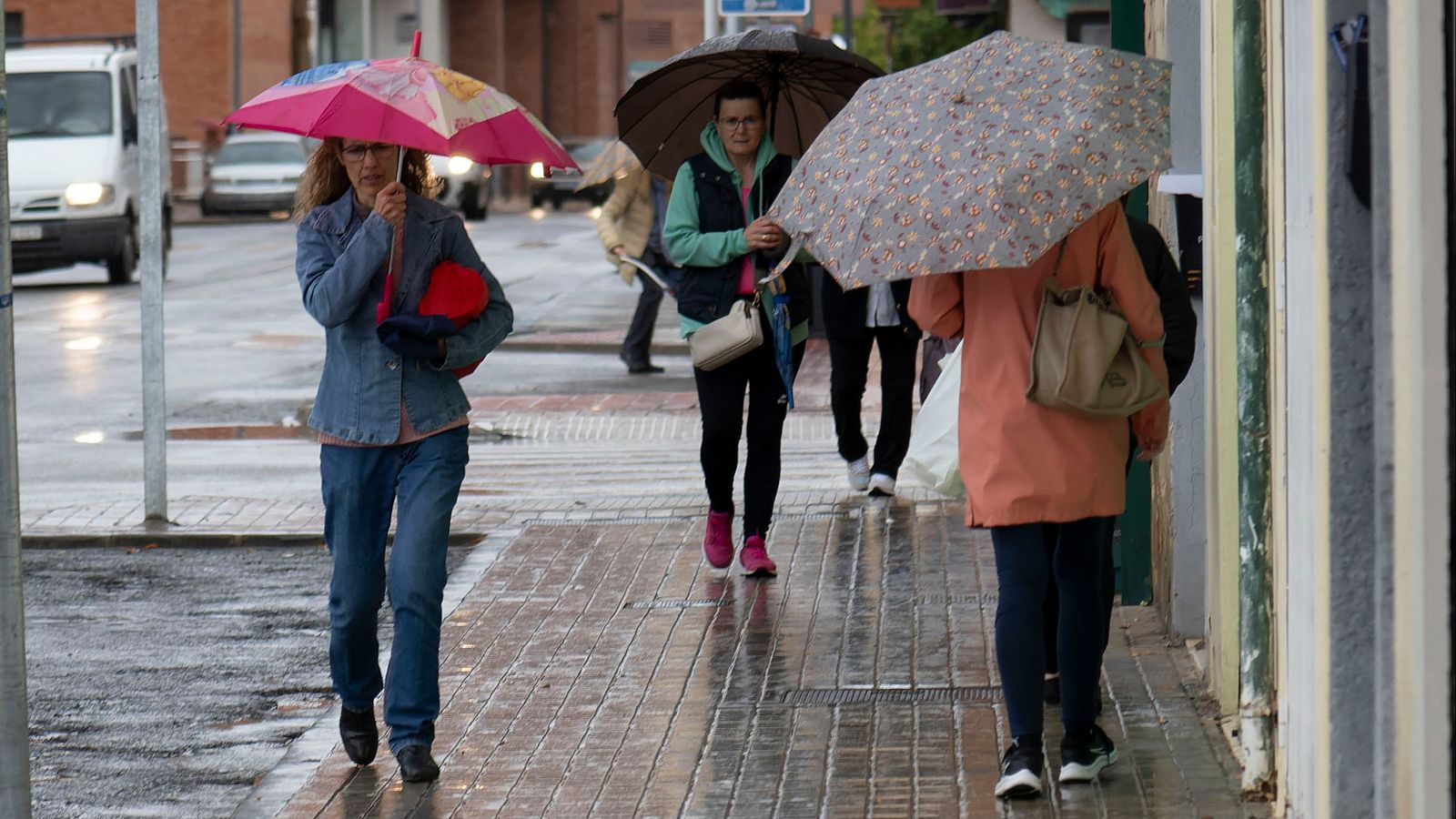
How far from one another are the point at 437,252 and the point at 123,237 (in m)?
20.9

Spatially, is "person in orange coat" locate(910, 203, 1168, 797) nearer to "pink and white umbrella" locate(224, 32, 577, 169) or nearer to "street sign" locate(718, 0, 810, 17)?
"pink and white umbrella" locate(224, 32, 577, 169)

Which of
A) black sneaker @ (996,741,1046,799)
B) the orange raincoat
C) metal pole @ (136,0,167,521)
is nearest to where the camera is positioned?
the orange raincoat

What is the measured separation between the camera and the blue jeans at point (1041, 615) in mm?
5363

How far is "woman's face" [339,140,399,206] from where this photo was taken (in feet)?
18.9

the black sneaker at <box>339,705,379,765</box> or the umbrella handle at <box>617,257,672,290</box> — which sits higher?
the umbrella handle at <box>617,257,672,290</box>

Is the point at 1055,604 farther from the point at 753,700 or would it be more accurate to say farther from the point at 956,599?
the point at 956,599

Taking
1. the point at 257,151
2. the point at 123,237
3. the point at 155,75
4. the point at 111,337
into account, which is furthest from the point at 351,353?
the point at 257,151

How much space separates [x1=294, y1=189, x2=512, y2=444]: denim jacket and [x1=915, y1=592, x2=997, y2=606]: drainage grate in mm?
2545

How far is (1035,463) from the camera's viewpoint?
522 centimetres

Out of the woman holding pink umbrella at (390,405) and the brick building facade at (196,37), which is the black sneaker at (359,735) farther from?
the brick building facade at (196,37)

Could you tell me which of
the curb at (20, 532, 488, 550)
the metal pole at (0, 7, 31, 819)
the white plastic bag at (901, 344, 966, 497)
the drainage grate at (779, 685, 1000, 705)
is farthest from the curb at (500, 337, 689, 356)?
the metal pole at (0, 7, 31, 819)

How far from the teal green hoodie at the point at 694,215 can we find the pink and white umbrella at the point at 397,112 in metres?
2.24

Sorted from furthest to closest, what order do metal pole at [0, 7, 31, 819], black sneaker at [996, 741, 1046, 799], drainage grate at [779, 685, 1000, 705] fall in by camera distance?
drainage grate at [779, 685, 1000, 705]
black sneaker at [996, 741, 1046, 799]
metal pole at [0, 7, 31, 819]

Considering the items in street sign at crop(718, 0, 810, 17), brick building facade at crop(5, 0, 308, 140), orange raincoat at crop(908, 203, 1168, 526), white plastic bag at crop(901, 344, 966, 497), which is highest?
brick building facade at crop(5, 0, 308, 140)
